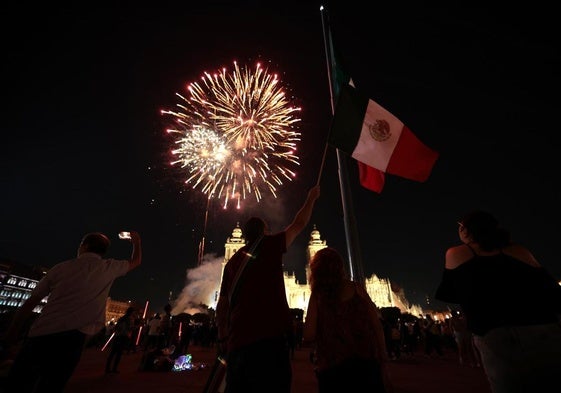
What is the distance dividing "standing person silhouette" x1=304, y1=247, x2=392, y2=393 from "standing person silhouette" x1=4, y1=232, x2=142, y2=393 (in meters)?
2.34

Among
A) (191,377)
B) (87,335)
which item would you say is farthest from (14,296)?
(87,335)

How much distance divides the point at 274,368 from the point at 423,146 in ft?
16.3

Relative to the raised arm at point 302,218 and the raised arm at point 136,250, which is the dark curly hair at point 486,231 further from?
the raised arm at point 136,250

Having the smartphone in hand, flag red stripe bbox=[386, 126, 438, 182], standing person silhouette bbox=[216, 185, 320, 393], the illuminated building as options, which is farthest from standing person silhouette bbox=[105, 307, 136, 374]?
the illuminated building

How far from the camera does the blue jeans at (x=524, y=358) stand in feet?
6.20

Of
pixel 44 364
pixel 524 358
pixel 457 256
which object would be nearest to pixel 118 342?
pixel 44 364

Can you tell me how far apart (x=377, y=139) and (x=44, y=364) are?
5.90 metres

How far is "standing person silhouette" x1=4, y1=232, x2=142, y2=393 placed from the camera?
8.20 ft

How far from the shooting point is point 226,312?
2688 millimetres

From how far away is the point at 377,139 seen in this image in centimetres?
557

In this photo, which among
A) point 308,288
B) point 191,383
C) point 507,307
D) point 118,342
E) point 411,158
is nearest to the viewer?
point 507,307

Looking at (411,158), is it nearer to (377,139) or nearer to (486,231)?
(377,139)

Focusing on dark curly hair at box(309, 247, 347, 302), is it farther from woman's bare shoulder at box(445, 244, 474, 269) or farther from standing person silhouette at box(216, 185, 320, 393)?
woman's bare shoulder at box(445, 244, 474, 269)

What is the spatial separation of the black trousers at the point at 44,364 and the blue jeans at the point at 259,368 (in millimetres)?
1705
